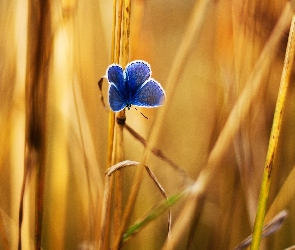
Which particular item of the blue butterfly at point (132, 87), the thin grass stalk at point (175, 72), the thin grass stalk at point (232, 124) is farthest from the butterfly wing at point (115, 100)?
the thin grass stalk at point (232, 124)

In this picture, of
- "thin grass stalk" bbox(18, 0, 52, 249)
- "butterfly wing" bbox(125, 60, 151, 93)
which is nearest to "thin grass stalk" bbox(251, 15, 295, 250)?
"butterfly wing" bbox(125, 60, 151, 93)

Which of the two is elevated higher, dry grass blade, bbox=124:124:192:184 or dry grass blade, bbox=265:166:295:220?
dry grass blade, bbox=124:124:192:184

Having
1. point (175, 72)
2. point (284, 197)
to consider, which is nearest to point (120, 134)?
point (175, 72)

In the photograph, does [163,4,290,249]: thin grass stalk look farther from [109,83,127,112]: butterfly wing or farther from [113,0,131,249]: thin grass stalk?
[109,83,127,112]: butterfly wing

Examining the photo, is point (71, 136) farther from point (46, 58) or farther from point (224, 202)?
point (224, 202)

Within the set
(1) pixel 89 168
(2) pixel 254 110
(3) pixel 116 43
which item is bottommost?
(1) pixel 89 168

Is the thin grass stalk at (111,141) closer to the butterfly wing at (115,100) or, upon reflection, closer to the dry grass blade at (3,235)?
the butterfly wing at (115,100)

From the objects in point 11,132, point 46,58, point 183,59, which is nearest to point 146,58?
point 183,59
